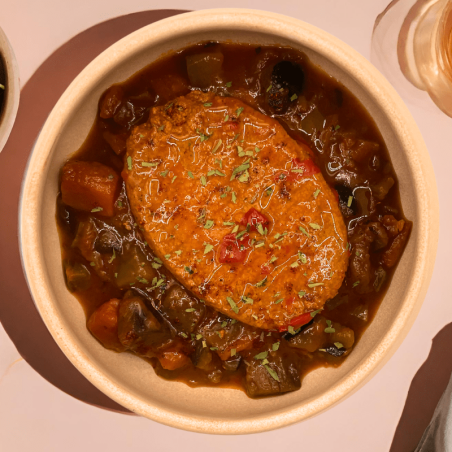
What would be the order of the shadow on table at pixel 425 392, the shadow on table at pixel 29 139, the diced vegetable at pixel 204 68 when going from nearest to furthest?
the diced vegetable at pixel 204 68, the shadow on table at pixel 29 139, the shadow on table at pixel 425 392

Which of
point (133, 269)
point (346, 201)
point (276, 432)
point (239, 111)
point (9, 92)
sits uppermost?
point (239, 111)

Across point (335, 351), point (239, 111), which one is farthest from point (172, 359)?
point (239, 111)

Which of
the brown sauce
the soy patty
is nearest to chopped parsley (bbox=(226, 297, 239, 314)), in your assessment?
the soy patty

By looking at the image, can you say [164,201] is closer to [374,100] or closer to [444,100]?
[374,100]

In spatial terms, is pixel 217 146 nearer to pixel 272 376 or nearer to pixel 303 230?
pixel 303 230

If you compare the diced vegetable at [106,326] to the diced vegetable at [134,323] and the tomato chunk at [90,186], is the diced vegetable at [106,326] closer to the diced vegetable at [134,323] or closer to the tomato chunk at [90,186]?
the diced vegetable at [134,323]

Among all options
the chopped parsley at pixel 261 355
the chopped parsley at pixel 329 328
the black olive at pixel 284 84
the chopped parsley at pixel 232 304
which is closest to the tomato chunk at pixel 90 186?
the chopped parsley at pixel 232 304
